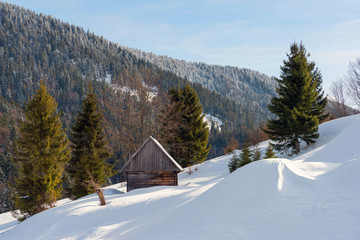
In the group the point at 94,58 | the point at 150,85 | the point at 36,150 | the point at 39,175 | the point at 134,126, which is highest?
the point at 94,58

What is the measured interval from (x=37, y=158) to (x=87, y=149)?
5306 mm

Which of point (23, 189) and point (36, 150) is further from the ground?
point (36, 150)

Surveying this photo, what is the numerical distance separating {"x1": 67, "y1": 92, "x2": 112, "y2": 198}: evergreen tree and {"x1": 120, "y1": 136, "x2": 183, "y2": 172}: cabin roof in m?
4.71

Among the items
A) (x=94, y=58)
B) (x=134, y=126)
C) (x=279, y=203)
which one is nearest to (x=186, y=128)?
(x=134, y=126)

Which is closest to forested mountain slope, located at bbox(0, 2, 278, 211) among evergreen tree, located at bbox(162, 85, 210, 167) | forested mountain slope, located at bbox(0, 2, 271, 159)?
forested mountain slope, located at bbox(0, 2, 271, 159)

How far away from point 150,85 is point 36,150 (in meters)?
12.6

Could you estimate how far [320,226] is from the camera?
6281 millimetres

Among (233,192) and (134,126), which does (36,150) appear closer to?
(134,126)

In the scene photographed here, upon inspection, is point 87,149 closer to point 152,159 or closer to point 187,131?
point 152,159

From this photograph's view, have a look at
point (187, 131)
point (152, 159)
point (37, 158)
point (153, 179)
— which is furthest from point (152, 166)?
point (187, 131)

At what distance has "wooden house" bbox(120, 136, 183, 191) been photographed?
20.2 metres

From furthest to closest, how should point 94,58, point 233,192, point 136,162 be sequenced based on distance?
point 94,58 → point 136,162 → point 233,192

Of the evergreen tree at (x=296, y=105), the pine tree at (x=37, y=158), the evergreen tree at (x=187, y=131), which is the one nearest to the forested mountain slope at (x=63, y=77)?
the evergreen tree at (x=187, y=131)

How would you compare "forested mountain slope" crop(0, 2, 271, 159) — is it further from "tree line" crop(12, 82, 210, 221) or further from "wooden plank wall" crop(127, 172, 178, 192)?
"wooden plank wall" crop(127, 172, 178, 192)
